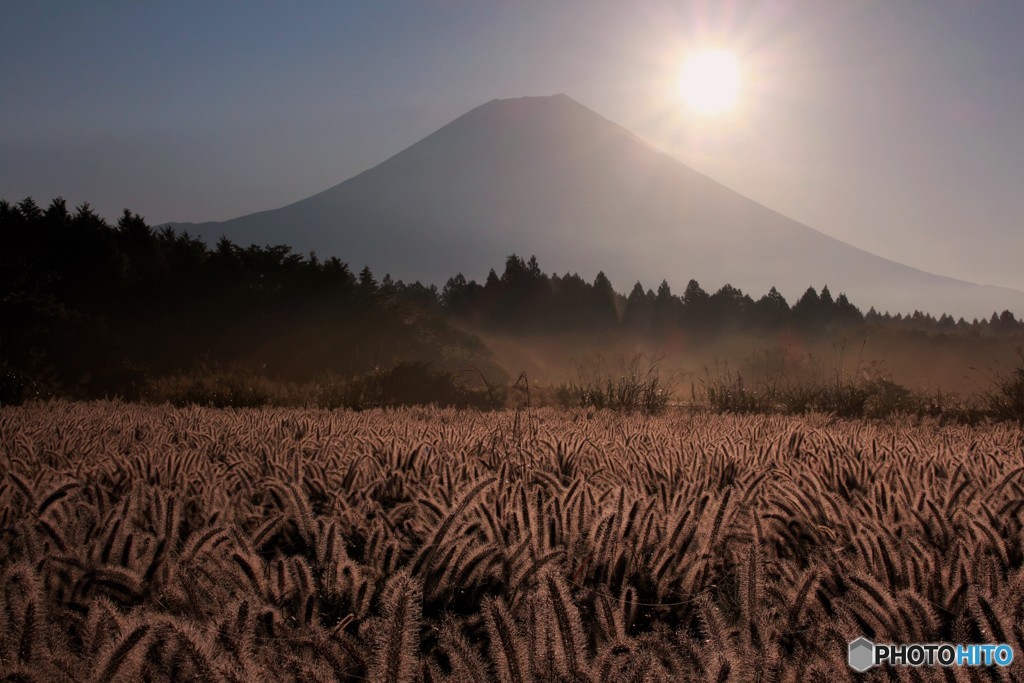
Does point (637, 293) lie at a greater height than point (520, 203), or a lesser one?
lesser

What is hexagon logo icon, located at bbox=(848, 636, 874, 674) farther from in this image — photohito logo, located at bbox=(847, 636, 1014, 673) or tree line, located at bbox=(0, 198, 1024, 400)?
tree line, located at bbox=(0, 198, 1024, 400)

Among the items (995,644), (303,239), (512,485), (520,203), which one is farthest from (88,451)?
(520,203)

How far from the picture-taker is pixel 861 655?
92 cm

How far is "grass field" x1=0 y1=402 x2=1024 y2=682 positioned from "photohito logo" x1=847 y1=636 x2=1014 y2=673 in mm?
17

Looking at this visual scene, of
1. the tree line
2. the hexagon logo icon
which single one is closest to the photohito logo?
the hexagon logo icon

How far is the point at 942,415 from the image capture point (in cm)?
594

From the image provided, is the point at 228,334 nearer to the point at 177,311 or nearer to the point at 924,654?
the point at 177,311

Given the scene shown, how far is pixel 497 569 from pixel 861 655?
530mm

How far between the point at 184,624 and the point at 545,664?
38 centimetres

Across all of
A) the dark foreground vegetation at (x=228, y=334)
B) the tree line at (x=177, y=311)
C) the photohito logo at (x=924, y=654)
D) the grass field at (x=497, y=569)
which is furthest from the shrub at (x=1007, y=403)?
the tree line at (x=177, y=311)

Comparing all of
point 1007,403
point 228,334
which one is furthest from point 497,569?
point 228,334

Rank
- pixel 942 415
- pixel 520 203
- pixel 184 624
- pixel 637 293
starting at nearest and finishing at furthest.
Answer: pixel 184 624 → pixel 942 415 → pixel 637 293 → pixel 520 203

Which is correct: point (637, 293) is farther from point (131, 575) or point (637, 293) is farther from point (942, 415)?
point (131, 575)

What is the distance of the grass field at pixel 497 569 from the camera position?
2.83 feet
